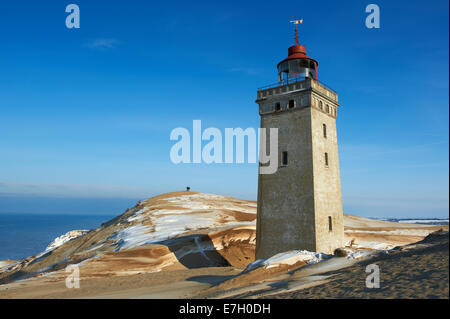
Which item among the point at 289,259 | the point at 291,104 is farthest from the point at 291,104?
the point at 289,259

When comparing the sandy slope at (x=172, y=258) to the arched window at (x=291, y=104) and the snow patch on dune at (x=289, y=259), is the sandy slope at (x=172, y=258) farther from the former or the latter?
the arched window at (x=291, y=104)

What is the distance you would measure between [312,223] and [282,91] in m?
8.94

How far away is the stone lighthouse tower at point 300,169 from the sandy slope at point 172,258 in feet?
13.0

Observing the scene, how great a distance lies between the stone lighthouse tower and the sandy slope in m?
3.97

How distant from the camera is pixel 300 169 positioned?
2062 cm

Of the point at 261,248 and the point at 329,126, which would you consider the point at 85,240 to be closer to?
the point at 261,248

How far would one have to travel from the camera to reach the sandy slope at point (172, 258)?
14.8 m

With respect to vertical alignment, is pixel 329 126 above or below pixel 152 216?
above

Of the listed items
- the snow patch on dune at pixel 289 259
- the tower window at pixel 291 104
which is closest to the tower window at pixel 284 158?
the tower window at pixel 291 104

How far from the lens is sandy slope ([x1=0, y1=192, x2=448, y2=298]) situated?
14.8 m

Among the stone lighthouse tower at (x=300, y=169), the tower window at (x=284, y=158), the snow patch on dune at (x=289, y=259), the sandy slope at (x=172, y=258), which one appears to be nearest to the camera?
the sandy slope at (x=172, y=258)
